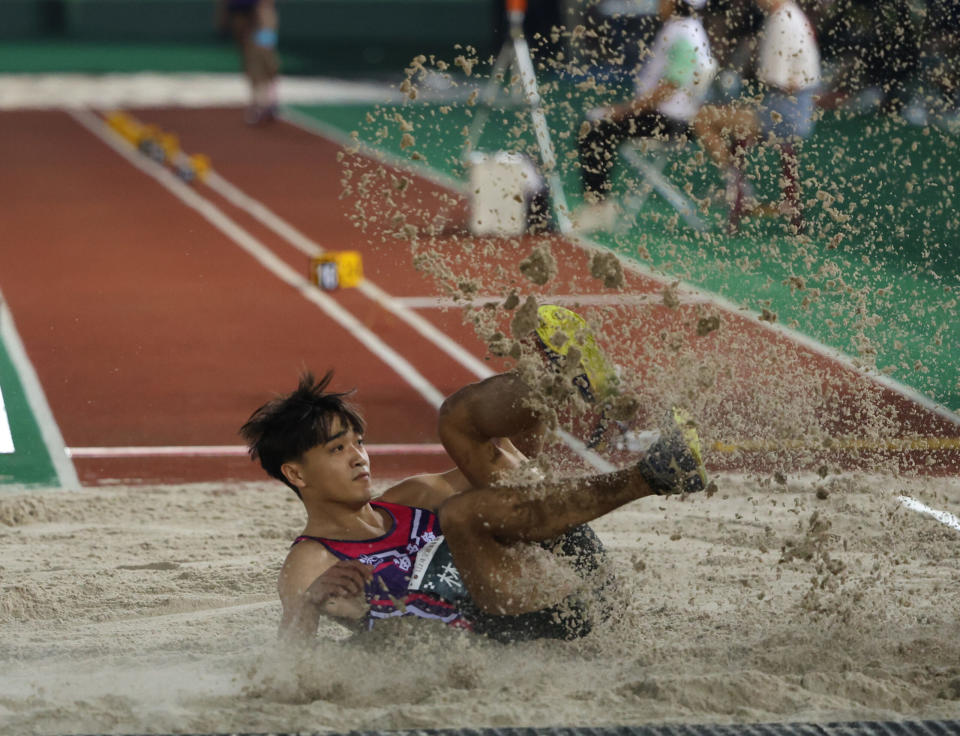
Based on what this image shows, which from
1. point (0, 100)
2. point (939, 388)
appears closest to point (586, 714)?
point (939, 388)

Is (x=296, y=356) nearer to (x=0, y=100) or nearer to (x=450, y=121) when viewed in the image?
(x=450, y=121)

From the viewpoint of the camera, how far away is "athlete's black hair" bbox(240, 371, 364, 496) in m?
3.69

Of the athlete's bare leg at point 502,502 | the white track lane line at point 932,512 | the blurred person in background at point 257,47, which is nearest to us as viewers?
the athlete's bare leg at point 502,502

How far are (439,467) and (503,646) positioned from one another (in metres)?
2.27

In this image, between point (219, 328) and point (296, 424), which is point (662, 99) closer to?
point (219, 328)

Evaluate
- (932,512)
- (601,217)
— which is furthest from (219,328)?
(932,512)

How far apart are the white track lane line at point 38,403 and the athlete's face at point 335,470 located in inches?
91.5

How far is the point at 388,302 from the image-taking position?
8.88m

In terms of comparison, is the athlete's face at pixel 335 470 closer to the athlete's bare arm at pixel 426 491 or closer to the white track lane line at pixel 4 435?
the athlete's bare arm at pixel 426 491

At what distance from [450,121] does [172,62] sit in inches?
415

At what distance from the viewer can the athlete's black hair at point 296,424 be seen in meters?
3.69

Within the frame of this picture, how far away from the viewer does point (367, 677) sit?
3.66 m

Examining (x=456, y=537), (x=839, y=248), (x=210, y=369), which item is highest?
(x=839, y=248)

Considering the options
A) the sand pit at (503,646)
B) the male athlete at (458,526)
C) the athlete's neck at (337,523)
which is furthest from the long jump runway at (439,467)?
the athlete's neck at (337,523)
